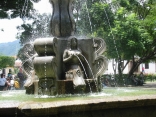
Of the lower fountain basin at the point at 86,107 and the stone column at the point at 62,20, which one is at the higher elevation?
the stone column at the point at 62,20

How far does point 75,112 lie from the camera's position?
4.92 m

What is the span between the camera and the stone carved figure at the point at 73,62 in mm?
7988

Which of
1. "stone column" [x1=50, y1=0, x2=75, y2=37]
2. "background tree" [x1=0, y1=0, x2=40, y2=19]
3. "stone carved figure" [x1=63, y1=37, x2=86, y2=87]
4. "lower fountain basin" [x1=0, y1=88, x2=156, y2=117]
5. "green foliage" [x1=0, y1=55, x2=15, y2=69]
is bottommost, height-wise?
"lower fountain basin" [x1=0, y1=88, x2=156, y2=117]

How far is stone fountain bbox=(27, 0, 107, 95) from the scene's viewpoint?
7.84 meters

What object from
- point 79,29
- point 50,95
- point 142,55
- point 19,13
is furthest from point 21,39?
point 50,95

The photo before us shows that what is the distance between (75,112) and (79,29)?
67.6 feet

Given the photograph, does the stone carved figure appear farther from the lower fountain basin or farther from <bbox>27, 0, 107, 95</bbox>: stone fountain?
the lower fountain basin

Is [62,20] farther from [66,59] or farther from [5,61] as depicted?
[5,61]

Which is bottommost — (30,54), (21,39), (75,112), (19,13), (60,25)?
(75,112)

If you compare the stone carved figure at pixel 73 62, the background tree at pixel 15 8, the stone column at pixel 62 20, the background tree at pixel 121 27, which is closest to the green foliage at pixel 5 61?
the background tree at pixel 15 8

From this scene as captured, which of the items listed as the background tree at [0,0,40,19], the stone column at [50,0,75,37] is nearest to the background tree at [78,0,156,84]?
the background tree at [0,0,40,19]

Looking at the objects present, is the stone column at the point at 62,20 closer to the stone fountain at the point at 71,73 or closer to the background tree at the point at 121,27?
the stone fountain at the point at 71,73

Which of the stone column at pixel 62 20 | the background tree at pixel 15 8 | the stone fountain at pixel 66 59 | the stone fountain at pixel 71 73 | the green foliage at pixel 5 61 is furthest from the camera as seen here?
the green foliage at pixel 5 61

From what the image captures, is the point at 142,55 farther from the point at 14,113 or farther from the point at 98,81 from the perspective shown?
the point at 14,113
